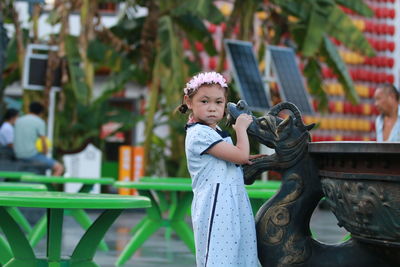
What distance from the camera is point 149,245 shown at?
9.32 meters

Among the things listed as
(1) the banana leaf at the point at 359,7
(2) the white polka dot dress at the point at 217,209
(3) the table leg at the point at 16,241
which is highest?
(1) the banana leaf at the point at 359,7

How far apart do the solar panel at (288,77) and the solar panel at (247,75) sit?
1.45 feet

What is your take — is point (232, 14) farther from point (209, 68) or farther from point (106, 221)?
point (106, 221)

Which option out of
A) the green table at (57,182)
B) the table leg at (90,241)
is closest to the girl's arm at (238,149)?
the table leg at (90,241)

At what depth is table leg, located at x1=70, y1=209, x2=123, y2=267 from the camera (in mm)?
4630

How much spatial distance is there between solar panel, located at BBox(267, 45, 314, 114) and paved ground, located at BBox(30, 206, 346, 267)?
8.37 feet

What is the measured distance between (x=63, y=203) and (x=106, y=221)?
61 cm

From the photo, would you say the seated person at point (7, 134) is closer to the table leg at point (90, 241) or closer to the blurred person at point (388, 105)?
the blurred person at point (388, 105)

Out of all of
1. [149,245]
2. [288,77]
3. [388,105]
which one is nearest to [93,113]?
[288,77]

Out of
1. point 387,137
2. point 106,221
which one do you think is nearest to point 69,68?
point 387,137

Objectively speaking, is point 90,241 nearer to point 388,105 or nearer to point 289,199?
point 289,199

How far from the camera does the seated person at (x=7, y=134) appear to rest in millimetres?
11641

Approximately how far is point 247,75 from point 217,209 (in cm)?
1109

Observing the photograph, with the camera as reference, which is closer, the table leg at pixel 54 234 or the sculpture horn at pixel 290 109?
the sculpture horn at pixel 290 109
